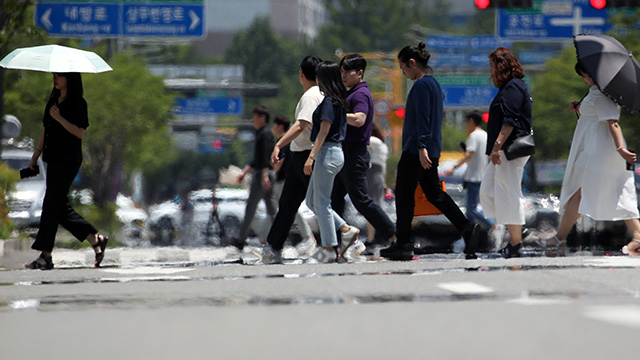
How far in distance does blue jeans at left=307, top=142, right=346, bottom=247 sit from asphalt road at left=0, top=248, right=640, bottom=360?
80cm

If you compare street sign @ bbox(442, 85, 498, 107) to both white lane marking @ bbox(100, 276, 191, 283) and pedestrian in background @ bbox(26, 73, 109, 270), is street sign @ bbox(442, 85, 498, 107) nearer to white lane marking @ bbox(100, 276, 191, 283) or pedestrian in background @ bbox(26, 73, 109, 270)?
pedestrian in background @ bbox(26, 73, 109, 270)

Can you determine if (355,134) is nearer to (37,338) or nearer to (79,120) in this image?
(79,120)

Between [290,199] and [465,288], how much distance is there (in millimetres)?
3172

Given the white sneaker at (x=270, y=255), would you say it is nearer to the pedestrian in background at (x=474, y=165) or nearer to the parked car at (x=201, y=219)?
the pedestrian in background at (x=474, y=165)

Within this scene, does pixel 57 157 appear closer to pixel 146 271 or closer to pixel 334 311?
pixel 146 271

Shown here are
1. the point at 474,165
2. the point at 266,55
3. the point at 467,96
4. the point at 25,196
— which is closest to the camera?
the point at 474,165

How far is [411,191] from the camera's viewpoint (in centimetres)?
984

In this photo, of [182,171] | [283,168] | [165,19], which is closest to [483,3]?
[283,168]

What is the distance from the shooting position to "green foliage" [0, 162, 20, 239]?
1259cm

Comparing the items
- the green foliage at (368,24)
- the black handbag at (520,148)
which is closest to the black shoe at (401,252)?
the black handbag at (520,148)

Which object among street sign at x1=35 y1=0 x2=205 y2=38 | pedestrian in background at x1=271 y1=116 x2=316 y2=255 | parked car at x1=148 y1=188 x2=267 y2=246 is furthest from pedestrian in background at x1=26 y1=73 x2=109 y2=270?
street sign at x1=35 y1=0 x2=205 y2=38

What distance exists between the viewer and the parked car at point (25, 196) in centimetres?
1463

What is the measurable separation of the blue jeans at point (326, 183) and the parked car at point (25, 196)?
4.93 metres

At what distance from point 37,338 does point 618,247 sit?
23.1ft
